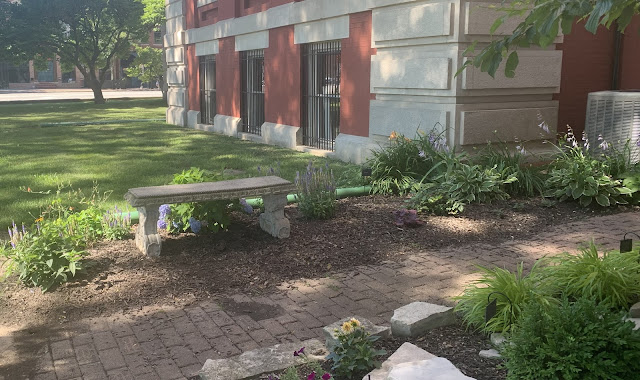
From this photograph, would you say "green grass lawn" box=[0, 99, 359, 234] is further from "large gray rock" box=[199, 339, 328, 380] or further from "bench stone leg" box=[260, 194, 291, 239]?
"large gray rock" box=[199, 339, 328, 380]

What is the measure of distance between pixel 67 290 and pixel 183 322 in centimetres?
118

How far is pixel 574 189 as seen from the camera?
7.37 meters

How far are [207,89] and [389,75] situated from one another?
1059 cm

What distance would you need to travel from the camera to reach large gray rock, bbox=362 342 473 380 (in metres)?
3.04

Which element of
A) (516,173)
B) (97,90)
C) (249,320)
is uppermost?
(97,90)

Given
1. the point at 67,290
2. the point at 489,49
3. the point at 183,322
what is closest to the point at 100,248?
the point at 67,290

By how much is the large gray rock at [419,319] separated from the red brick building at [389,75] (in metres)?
5.18

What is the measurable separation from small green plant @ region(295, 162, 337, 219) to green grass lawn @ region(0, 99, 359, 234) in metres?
1.77

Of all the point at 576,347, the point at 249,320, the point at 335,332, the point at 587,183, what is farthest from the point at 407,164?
the point at 576,347

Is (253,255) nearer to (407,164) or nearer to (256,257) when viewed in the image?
(256,257)

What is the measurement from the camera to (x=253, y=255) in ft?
19.3

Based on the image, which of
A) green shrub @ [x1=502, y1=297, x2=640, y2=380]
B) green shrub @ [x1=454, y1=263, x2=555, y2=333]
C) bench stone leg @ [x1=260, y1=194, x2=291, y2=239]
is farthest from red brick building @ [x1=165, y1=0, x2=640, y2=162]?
green shrub @ [x1=502, y1=297, x2=640, y2=380]

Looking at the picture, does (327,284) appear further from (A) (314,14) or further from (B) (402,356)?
(A) (314,14)

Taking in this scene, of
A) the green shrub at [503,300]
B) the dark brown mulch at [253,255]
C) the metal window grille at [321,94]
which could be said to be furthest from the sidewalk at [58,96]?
the green shrub at [503,300]
